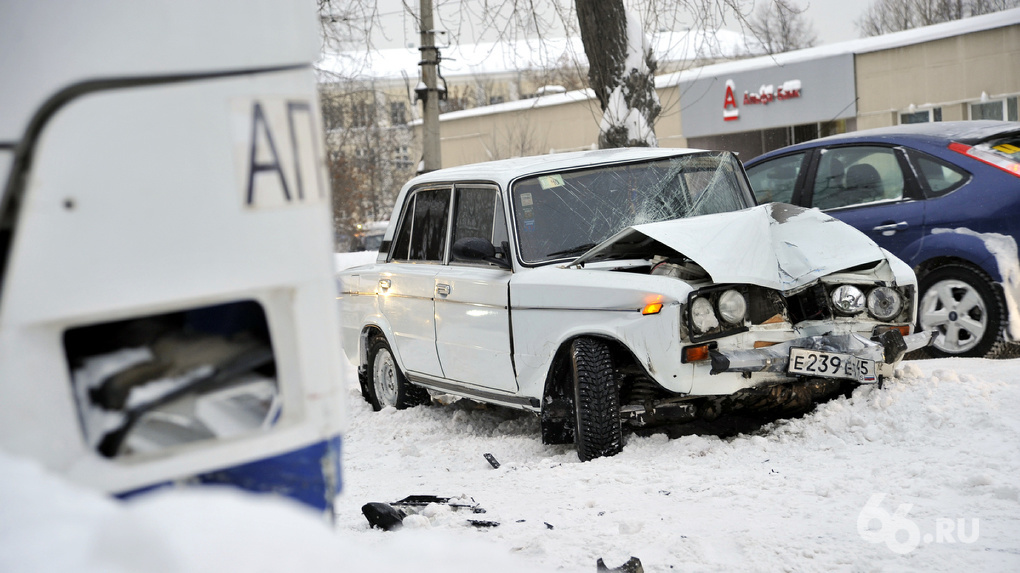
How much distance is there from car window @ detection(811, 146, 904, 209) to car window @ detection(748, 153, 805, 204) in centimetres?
25

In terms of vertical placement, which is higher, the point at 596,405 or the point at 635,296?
the point at 635,296

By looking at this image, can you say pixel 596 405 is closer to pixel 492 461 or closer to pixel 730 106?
pixel 492 461

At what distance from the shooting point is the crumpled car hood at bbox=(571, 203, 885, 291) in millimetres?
4996

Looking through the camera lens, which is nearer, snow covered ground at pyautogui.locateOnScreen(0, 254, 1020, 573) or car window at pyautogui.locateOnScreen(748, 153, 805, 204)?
snow covered ground at pyautogui.locateOnScreen(0, 254, 1020, 573)

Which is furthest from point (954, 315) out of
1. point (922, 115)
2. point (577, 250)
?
→ point (922, 115)

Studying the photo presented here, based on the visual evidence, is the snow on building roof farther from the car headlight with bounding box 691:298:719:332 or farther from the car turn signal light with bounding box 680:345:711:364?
the car turn signal light with bounding box 680:345:711:364

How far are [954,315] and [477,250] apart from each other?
3616mm

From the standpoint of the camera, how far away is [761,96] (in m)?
29.0

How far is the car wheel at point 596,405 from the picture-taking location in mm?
4977

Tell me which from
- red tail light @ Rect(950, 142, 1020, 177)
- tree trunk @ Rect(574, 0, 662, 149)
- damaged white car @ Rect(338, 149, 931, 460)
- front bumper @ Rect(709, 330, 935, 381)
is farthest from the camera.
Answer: tree trunk @ Rect(574, 0, 662, 149)

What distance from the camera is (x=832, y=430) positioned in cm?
497

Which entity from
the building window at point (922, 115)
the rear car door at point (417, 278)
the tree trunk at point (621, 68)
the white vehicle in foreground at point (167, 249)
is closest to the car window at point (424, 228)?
the rear car door at point (417, 278)

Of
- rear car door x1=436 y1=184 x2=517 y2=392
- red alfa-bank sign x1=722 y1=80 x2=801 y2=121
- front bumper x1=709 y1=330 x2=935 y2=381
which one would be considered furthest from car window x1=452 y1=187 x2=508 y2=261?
red alfa-bank sign x1=722 y1=80 x2=801 y2=121

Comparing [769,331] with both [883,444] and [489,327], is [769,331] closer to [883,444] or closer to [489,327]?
[883,444]
